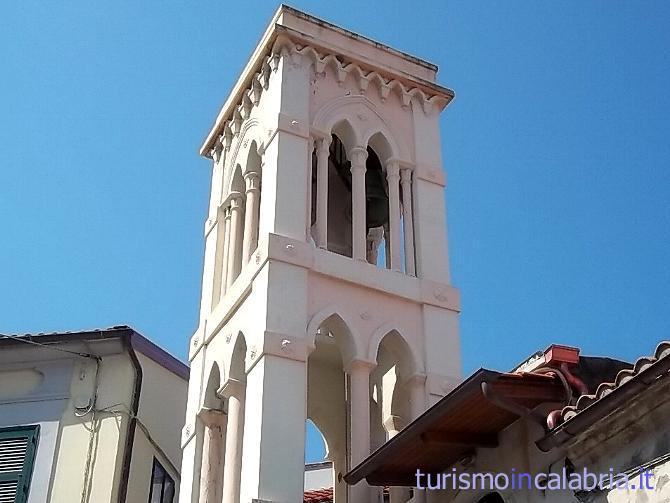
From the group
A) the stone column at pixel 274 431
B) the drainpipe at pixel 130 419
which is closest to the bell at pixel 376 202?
the stone column at pixel 274 431

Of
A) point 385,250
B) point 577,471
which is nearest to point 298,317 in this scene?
point 385,250

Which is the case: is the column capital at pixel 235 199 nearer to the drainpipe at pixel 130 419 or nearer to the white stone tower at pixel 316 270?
the white stone tower at pixel 316 270

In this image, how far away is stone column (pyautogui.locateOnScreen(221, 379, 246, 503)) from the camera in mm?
12648

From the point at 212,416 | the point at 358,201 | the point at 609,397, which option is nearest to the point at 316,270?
the point at 358,201

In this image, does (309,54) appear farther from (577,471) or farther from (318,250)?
(577,471)

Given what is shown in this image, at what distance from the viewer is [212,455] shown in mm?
13742

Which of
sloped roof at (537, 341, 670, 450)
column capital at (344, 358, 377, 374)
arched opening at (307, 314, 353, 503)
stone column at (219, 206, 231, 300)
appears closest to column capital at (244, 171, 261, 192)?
stone column at (219, 206, 231, 300)

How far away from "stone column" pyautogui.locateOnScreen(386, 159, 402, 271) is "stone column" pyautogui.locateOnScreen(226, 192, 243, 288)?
81.5 inches

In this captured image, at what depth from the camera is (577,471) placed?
29.3 ft

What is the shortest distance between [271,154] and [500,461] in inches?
223

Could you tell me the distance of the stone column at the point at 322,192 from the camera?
1393cm

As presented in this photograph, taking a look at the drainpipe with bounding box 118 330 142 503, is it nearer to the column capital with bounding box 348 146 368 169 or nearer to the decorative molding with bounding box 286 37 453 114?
the column capital with bounding box 348 146 368 169

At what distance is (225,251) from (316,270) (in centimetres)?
244

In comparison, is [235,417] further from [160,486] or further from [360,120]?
[360,120]
